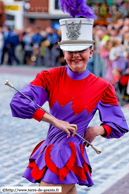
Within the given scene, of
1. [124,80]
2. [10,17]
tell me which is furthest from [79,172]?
[10,17]

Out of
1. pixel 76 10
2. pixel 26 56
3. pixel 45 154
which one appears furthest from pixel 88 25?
pixel 26 56

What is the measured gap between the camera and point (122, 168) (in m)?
5.86

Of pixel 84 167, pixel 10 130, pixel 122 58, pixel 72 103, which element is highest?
pixel 72 103

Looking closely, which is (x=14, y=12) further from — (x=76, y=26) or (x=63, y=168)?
(x=63, y=168)

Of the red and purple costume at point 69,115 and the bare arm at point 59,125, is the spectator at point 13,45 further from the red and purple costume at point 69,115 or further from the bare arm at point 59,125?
the bare arm at point 59,125

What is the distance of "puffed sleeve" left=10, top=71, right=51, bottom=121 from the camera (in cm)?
304

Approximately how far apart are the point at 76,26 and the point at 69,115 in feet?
2.08

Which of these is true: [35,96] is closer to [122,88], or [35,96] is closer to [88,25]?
[88,25]

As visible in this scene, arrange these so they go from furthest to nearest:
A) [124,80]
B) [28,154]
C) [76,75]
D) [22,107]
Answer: [124,80], [28,154], [76,75], [22,107]

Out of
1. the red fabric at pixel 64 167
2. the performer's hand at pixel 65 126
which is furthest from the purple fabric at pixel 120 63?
the performer's hand at pixel 65 126

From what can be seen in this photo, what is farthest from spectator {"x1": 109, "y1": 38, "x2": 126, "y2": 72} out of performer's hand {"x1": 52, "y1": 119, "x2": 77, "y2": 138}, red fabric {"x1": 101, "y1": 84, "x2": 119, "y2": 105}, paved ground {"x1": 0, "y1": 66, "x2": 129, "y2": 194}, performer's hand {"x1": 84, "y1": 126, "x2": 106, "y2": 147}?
performer's hand {"x1": 52, "y1": 119, "x2": 77, "y2": 138}

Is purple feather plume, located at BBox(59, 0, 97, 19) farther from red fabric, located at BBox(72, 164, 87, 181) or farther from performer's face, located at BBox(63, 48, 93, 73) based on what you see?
red fabric, located at BBox(72, 164, 87, 181)

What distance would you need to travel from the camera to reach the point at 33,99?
3170mm

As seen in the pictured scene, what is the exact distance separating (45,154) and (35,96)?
0.42 m
